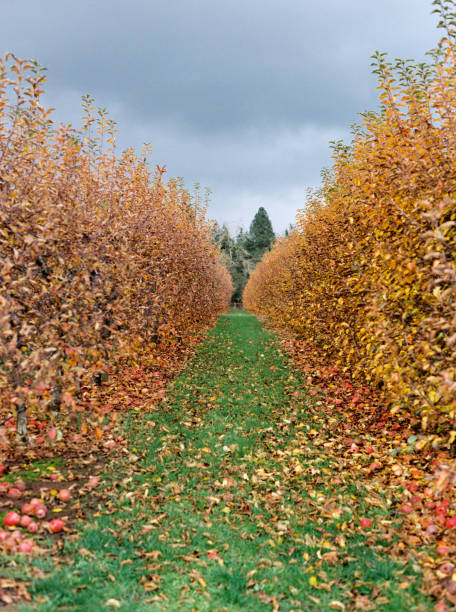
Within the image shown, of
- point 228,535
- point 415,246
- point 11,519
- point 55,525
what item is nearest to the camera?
point 11,519

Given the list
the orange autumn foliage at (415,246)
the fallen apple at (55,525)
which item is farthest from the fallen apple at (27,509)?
the orange autumn foliage at (415,246)

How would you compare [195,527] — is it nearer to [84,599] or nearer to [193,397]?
[84,599]

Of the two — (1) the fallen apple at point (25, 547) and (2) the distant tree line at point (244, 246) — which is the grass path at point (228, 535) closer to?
(1) the fallen apple at point (25, 547)

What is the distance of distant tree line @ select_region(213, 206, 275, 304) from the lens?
6425 centimetres

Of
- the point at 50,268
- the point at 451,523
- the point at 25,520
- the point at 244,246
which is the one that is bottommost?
the point at 451,523

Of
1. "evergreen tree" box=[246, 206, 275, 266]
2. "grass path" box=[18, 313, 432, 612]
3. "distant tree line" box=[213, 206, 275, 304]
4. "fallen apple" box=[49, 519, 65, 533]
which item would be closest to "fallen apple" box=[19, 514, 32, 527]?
"fallen apple" box=[49, 519, 65, 533]

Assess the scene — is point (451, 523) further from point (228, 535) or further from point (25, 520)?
point (25, 520)

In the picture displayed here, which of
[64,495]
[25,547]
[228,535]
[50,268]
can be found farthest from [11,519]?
[50,268]

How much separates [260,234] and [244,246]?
3.71m

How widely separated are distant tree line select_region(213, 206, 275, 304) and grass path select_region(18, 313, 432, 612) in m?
54.4

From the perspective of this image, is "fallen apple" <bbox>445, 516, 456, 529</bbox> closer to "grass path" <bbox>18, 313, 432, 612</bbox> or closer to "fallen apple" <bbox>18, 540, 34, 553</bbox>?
"grass path" <bbox>18, 313, 432, 612</bbox>

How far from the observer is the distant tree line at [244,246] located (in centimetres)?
6425

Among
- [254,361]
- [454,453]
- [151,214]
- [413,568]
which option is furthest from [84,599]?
[254,361]

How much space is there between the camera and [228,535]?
409 centimetres
